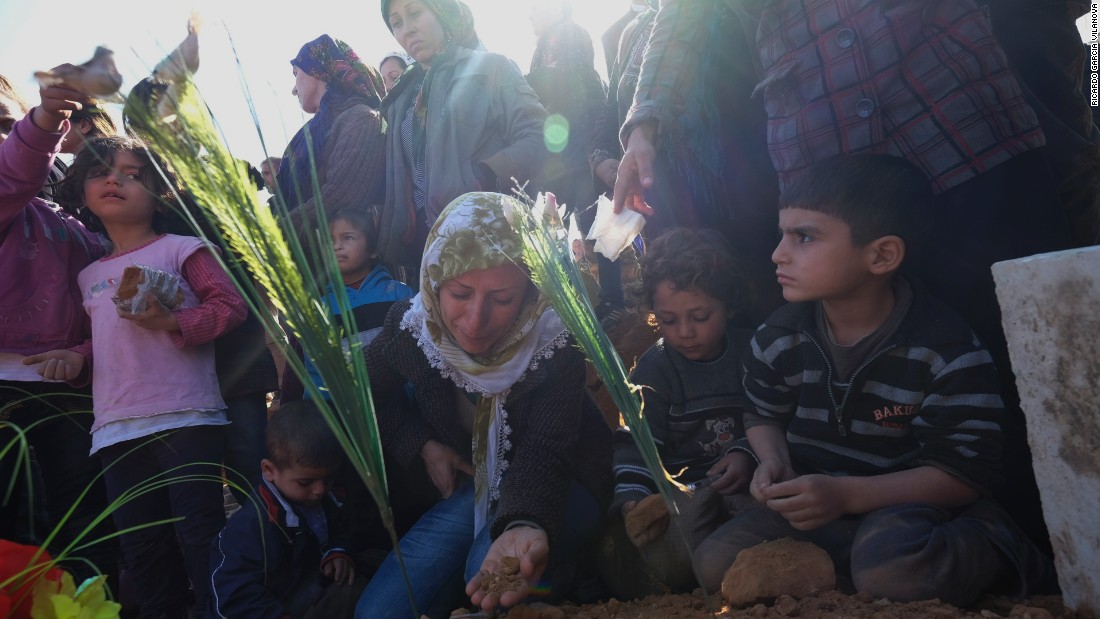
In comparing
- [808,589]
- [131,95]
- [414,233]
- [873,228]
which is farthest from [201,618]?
[873,228]

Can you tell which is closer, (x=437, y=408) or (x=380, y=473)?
(x=380, y=473)

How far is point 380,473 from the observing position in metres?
1.37

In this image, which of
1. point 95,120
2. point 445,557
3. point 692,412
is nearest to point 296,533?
point 445,557

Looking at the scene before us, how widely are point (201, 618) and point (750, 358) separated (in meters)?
2.20

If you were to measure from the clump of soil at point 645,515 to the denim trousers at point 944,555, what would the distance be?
48cm

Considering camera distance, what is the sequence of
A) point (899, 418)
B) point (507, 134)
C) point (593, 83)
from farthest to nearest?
point (593, 83)
point (507, 134)
point (899, 418)

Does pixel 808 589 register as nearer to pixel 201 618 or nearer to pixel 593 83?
pixel 201 618

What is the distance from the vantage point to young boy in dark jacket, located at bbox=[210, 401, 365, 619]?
2.46 meters

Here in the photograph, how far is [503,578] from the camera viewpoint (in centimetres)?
181

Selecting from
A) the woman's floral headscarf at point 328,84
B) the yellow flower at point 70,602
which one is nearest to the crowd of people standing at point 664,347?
the yellow flower at point 70,602

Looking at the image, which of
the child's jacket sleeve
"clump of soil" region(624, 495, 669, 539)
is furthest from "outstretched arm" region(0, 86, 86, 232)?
"clump of soil" region(624, 495, 669, 539)

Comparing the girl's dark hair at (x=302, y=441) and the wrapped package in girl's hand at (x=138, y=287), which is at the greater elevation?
the wrapped package in girl's hand at (x=138, y=287)

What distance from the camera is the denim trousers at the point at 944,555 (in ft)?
5.83

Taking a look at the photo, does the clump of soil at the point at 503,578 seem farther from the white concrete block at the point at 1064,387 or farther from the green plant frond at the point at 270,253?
the white concrete block at the point at 1064,387
